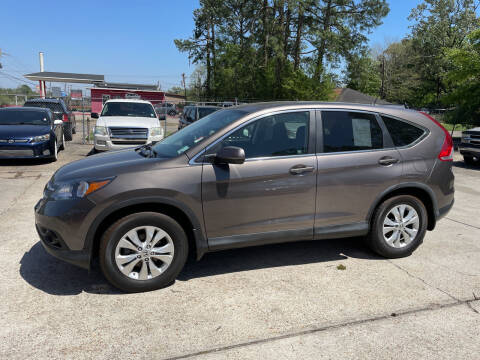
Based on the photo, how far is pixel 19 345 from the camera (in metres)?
2.83

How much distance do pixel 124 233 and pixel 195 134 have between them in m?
1.33

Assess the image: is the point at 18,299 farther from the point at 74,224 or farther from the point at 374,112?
the point at 374,112

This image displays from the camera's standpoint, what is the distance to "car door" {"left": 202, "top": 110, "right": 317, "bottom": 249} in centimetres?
372

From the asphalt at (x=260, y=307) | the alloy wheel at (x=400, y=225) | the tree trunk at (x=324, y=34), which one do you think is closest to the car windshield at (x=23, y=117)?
the asphalt at (x=260, y=307)

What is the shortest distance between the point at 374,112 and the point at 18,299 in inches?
159

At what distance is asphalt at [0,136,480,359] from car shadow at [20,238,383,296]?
0.5 inches

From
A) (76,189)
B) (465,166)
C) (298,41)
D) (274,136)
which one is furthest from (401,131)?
(298,41)

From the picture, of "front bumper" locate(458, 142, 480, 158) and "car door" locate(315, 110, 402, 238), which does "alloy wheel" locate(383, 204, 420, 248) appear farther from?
"front bumper" locate(458, 142, 480, 158)

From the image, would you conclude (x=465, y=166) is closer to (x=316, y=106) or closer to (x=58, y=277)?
(x=316, y=106)

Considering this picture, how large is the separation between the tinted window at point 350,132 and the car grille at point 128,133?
757 cm

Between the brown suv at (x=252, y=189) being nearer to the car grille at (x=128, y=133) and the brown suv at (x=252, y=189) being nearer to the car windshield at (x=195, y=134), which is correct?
the car windshield at (x=195, y=134)

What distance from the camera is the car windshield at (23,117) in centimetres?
1066

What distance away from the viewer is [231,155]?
3562mm

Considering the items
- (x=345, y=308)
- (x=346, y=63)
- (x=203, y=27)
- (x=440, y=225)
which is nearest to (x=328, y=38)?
(x=346, y=63)
